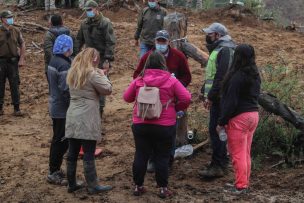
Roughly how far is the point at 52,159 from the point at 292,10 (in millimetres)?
36486

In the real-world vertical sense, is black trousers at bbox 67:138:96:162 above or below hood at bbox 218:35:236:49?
below

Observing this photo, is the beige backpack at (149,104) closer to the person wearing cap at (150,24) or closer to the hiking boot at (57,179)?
the hiking boot at (57,179)

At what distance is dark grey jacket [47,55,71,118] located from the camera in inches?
229

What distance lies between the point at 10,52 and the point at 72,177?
387cm

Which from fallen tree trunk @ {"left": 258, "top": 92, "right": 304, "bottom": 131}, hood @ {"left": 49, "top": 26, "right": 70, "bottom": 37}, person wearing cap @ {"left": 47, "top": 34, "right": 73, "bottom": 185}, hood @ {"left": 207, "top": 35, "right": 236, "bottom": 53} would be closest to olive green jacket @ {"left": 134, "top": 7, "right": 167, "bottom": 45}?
hood @ {"left": 49, "top": 26, "right": 70, "bottom": 37}

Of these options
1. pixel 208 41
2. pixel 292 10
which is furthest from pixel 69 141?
pixel 292 10

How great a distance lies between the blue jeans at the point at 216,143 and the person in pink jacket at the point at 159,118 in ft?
2.40

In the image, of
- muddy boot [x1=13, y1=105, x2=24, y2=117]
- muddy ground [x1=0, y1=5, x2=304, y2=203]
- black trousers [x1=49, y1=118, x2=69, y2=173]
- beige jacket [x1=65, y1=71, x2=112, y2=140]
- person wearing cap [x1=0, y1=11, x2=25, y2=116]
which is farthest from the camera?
muddy boot [x1=13, y1=105, x2=24, y2=117]

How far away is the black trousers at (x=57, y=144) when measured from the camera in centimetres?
605

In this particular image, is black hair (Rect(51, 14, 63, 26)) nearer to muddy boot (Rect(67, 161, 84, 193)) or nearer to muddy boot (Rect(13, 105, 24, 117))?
muddy boot (Rect(13, 105, 24, 117))

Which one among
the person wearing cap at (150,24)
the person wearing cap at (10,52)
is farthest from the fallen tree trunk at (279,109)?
the person wearing cap at (10,52)

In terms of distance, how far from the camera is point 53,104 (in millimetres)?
5961

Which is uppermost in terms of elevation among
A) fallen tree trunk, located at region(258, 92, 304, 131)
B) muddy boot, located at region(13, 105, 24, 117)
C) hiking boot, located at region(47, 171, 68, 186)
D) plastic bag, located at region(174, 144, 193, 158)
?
fallen tree trunk, located at region(258, 92, 304, 131)

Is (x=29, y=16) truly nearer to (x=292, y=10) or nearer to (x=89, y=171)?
(x=89, y=171)
